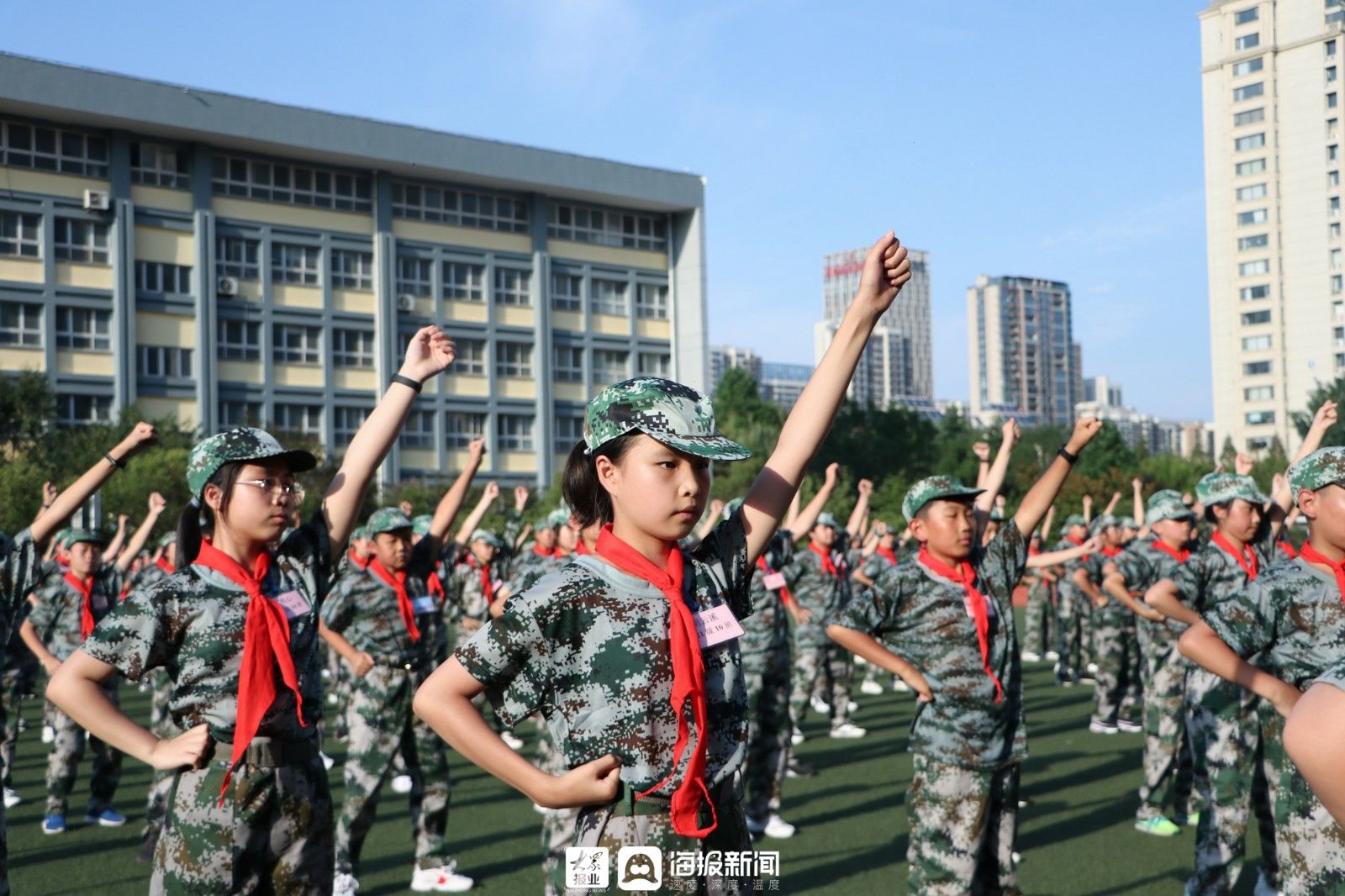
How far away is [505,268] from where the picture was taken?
5597cm

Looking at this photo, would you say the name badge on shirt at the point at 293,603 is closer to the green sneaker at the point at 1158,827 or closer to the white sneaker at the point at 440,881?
the white sneaker at the point at 440,881

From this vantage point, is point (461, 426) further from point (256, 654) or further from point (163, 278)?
point (256, 654)

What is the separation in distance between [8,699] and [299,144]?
37624mm

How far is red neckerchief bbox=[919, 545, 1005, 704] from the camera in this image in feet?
20.9

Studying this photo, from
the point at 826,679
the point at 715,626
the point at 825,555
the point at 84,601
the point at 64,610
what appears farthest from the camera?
the point at 826,679

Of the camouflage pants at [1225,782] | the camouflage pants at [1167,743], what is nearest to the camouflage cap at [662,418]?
the camouflage pants at [1225,782]

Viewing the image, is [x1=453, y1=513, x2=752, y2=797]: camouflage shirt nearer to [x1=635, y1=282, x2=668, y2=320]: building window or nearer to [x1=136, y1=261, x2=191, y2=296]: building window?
[x1=136, y1=261, x2=191, y2=296]: building window


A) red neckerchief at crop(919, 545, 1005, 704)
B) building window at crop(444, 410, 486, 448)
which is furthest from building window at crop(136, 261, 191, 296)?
red neckerchief at crop(919, 545, 1005, 704)

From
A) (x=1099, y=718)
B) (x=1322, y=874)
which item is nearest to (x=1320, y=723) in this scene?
(x=1322, y=874)

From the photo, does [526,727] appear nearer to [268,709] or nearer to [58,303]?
[268,709]

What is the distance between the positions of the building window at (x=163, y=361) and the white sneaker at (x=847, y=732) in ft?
122

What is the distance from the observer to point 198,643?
4438mm

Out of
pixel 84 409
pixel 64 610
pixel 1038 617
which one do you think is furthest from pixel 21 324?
pixel 64 610

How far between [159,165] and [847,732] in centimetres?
3975
